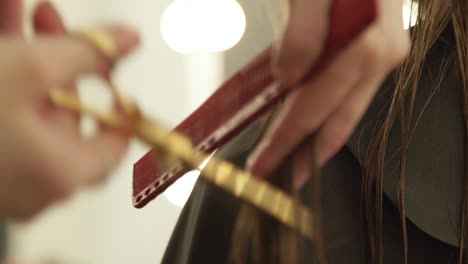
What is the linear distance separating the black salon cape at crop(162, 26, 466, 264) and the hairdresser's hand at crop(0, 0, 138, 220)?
8.5 inches

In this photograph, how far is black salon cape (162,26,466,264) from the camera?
1.30 feet

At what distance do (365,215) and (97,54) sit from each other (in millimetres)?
272

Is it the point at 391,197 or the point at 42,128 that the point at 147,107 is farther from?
the point at 42,128

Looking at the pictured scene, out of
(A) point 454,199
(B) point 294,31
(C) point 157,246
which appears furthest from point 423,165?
(C) point 157,246

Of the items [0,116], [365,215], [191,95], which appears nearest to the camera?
[0,116]

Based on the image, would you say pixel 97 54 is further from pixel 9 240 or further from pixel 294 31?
pixel 9 240

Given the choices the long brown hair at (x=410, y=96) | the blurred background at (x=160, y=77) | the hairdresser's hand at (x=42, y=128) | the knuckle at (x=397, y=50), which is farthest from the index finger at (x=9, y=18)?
the blurred background at (x=160, y=77)

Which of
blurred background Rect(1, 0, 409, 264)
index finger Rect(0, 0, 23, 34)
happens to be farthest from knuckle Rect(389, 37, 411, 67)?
blurred background Rect(1, 0, 409, 264)

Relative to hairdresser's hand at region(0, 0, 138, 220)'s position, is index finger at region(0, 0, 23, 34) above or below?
above

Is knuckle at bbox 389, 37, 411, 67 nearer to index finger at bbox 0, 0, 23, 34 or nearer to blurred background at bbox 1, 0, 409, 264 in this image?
index finger at bbox 0, 0, 23, 34

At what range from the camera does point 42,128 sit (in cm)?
16

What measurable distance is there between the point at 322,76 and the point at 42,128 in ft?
0.31

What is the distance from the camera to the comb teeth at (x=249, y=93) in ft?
0.66

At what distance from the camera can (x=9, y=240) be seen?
42 centimetres
